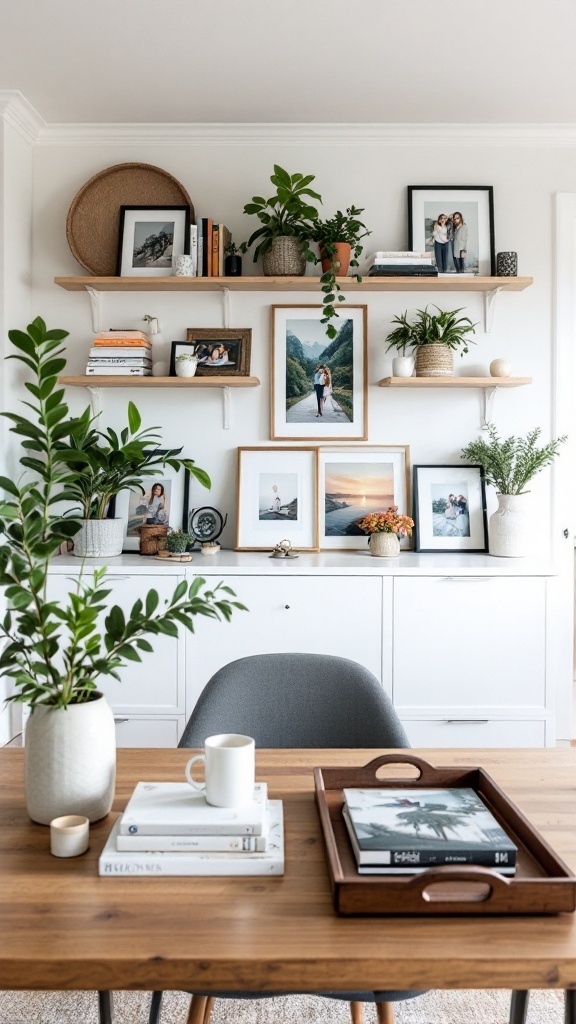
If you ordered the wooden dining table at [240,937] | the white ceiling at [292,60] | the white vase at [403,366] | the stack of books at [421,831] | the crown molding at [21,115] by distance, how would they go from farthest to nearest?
the white vase at [403,366] < the crown molding at [21,115] < the white ceiling at [292,60] < the stack of books at [421,831] < the wooden dining table at [240,937]

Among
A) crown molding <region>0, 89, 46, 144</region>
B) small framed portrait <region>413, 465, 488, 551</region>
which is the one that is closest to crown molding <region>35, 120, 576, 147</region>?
crown molding <region>0, 89, 46, 144</region>

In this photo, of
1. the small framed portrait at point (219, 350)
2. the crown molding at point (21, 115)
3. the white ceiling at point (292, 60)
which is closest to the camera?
the white ceiling at point (292, 60)

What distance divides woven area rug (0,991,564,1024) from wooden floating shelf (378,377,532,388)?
81.8 inches

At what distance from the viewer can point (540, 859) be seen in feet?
3.30

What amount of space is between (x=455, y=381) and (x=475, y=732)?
135 cm

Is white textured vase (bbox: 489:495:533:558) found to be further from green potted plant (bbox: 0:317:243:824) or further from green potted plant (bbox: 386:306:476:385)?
green potted plant (bbox: 0:317:243:824)

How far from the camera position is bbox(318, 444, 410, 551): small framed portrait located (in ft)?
11.2

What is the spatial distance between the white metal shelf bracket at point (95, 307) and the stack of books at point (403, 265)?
1170 mm

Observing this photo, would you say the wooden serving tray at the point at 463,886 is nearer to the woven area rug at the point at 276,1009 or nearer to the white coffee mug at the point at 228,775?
the white coffee mug at the point at 228,775

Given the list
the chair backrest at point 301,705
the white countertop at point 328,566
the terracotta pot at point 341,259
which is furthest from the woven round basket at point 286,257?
the chair backrest at point 301,705

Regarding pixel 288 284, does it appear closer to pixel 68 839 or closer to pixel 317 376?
pixel 317 376

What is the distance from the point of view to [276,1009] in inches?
72.6

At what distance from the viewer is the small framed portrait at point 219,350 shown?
3.34 metres

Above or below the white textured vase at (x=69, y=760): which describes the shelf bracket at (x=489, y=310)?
above
